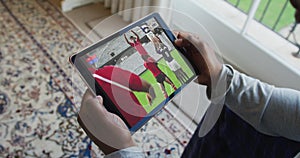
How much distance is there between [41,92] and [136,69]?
869mm

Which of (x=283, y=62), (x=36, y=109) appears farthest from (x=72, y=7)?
(x=283, y=62)

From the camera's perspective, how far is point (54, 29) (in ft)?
5.28

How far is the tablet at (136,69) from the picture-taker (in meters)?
0.54

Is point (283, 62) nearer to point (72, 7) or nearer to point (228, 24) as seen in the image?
point (228, 24)

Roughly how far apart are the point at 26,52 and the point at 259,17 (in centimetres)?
127

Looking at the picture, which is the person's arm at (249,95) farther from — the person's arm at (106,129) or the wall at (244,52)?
the wall at (244,52)

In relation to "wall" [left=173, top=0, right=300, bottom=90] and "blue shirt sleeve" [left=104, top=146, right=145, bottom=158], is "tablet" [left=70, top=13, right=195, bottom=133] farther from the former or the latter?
"wall" [left=173, top=0, right=300, bottom=90]

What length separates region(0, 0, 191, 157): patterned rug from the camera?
1.09 meters

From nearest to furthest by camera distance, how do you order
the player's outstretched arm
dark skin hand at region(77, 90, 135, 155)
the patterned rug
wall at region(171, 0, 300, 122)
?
dark skin hand at region(77, 90, 135, 155) → the player's outstretched arm → the patterned rug → wall at region(171, 0, 300, 122)

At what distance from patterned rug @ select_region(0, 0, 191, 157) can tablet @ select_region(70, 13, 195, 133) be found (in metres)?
0.20

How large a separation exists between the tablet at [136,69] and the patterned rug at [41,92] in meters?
0.20

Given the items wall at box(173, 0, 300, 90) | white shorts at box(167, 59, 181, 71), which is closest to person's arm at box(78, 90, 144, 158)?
white shorts at box(167, 59, 181, 71)

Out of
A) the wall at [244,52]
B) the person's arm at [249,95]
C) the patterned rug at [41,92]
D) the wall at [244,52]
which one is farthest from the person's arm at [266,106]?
the wall at [244,52]

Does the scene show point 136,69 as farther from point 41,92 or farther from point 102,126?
point 41,92
